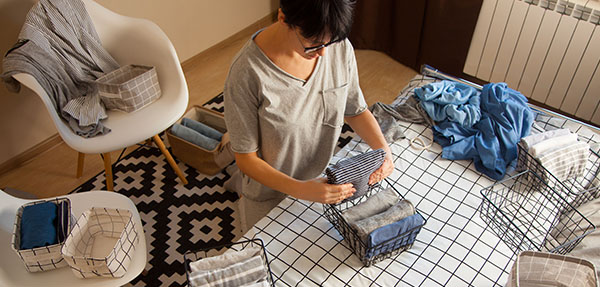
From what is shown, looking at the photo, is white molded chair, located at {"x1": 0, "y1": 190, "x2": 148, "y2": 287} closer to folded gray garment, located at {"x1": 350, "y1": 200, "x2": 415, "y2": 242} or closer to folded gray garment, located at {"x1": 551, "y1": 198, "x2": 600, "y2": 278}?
folded gray garment, located at {"x1": 350, "y1": 200, "x2": 415, "y2": 242}

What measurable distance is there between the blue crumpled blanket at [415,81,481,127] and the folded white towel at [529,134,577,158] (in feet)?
0.91

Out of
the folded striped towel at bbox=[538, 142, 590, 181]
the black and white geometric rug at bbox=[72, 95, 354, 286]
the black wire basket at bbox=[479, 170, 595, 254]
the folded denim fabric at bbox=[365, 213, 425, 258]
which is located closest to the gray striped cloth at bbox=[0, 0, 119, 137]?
the black and white geometric rug at bbox=[72, 95, 354, 286]

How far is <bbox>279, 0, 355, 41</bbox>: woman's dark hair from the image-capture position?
103 cm

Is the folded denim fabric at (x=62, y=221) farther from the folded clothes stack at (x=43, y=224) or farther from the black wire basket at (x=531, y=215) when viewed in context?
the black wire basket at (x=531, y=215)

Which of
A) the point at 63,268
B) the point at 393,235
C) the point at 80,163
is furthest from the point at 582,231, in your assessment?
the point at 80,163

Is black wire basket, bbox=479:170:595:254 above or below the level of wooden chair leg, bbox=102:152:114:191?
above

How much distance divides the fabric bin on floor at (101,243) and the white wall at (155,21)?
1.29m

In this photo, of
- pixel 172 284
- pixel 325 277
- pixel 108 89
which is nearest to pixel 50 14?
pixel 108 89

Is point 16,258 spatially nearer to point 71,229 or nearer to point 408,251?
point 71,229

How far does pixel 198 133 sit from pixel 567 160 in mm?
1699

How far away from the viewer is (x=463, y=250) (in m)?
1.33

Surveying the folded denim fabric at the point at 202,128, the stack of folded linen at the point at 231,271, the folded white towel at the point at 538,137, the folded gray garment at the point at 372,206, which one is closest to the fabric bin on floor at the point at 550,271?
the folded gray garment at the point at 372,206

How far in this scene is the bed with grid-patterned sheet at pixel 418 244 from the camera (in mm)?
1265

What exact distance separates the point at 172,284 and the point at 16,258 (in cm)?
70
